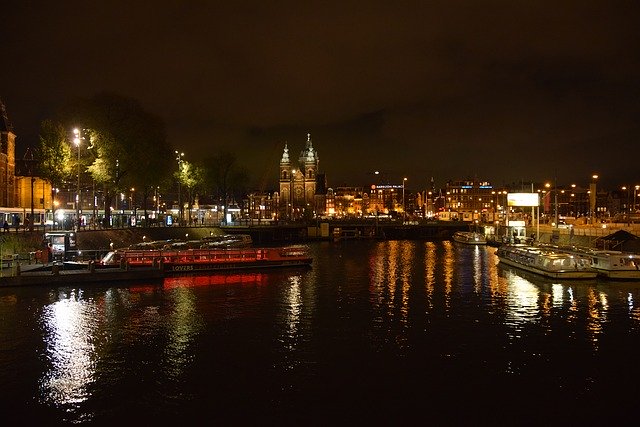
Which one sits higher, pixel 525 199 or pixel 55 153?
pixel 55 153

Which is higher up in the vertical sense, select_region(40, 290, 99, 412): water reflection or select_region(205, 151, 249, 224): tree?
select_region(205, 151, 249, 224): tree

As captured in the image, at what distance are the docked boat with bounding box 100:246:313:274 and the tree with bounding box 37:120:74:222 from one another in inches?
833

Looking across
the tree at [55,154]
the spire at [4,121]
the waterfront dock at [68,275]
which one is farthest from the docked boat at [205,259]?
the spire at [4,121]

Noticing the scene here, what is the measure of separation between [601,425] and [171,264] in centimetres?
4641

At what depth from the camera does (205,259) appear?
61719mm

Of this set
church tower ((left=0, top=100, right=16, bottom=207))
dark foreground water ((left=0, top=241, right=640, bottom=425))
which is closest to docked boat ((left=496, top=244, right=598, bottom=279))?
dark foreground water ((left=0, top=241, right=640, bottom=425))

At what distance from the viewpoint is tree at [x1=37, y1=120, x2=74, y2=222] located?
240 feet

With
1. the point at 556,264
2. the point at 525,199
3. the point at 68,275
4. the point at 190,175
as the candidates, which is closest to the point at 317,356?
the point at 68,275

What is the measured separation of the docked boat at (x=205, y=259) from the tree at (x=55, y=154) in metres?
21.2

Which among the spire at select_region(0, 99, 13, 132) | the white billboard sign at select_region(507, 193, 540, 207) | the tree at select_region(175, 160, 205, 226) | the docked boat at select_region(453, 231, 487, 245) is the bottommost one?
the docked boat at select_region(453, 231, 487, 245)

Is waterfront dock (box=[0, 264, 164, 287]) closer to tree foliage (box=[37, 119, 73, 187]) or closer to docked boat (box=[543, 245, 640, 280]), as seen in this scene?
tree foliage (box=[37, 119, 73, 187])

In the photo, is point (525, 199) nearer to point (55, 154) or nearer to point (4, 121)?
point (55, 154)

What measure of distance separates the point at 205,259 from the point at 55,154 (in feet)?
88.6

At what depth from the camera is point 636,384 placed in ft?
80.5
